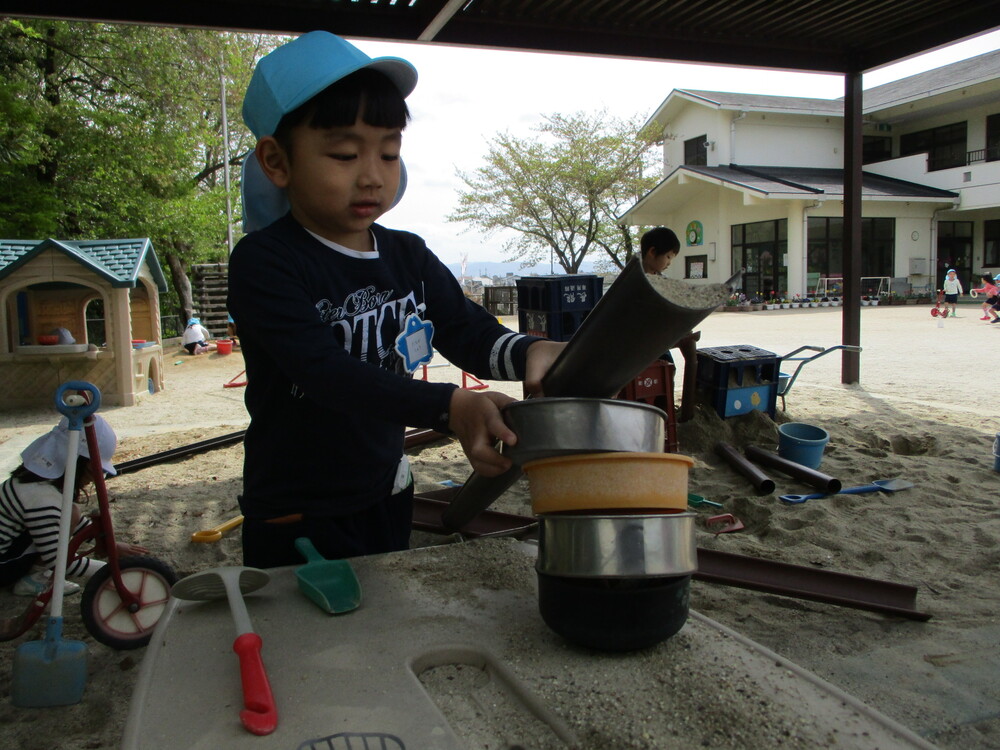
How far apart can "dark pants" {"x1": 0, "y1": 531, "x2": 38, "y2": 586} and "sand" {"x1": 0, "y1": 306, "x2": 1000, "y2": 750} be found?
0.10 meters

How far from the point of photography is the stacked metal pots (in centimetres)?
97

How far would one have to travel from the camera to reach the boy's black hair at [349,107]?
1.36 m

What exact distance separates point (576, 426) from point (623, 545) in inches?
6.5

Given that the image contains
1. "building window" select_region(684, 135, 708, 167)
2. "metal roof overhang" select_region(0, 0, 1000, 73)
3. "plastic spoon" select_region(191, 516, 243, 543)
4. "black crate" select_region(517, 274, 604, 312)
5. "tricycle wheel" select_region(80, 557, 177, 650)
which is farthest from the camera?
"building window" select_region(684, 135, 708, 167)

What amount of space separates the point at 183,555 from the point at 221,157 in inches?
977

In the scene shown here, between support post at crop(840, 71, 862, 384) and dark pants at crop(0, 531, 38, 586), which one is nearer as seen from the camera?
dark pants at crop(0, 531, 38, 586)

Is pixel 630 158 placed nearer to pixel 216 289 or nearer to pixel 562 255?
pixel 562 255

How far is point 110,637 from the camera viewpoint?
2459 millimetres

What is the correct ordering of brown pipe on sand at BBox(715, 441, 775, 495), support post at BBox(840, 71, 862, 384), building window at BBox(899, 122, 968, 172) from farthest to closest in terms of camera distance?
building window at BBox(899, 122, 968, 172) → support post at BBox(840, 71, 862, 384) → brown pipe on sand at BBox(715, 441, 775, 495)

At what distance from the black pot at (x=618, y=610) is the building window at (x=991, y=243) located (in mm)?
28125

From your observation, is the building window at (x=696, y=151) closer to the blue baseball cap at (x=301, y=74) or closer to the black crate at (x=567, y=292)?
the black crate at (x=567, y=292)

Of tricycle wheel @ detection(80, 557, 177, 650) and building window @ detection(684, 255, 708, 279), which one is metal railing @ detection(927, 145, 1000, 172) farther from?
tricycle wheel @ detection(80, 557, 177, 650)

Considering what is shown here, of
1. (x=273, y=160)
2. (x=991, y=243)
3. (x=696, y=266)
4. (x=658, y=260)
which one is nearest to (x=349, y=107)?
(x=273, y=160)

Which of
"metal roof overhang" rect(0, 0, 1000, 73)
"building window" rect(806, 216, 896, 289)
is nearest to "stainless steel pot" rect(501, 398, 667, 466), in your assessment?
"metal roof overhang" rect(0, 0, 1000, 73)
